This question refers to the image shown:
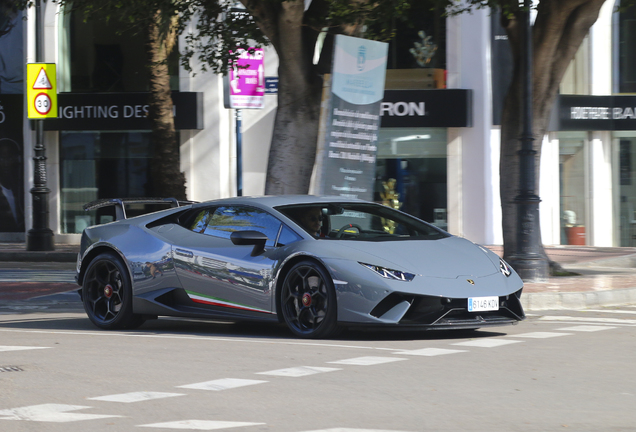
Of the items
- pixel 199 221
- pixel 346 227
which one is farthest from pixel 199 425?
pixel 199 221

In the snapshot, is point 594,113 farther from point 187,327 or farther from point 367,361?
point 367,361

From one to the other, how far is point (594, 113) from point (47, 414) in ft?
67.1

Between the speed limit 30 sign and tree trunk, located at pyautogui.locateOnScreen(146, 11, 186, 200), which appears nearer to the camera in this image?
tree trunk, located at pyautogui.locateOnScreen(146, 11, 186, 200)

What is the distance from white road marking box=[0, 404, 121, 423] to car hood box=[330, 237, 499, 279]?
3.11 meters

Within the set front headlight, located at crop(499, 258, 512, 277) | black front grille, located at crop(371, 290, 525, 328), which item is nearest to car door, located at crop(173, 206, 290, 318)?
black front grille, located at crop(371, 290, 525, 328)

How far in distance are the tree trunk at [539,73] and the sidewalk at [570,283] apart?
4.66 feet

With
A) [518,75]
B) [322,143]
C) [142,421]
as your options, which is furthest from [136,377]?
[518,75]

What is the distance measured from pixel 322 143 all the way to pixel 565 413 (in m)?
8.22

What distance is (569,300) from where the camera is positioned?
11.5 m

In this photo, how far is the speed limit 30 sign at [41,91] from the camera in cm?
2281

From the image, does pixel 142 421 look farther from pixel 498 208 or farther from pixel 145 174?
pixel 145 174

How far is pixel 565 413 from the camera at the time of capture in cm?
529

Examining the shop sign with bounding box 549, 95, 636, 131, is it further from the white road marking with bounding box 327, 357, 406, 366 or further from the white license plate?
the white road marking with bounding box 327, 357, 406, 366

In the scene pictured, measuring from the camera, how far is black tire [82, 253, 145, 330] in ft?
31.0
